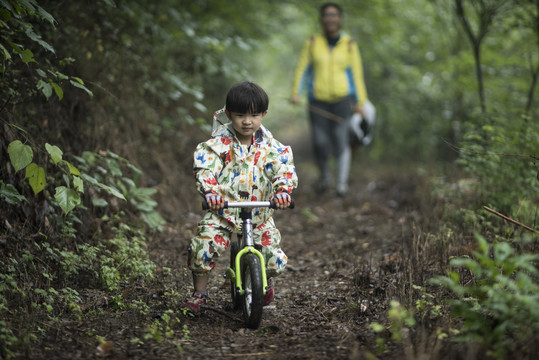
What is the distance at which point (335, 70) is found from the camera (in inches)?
333

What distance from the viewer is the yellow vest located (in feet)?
27.8

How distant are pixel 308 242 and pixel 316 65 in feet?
11.8

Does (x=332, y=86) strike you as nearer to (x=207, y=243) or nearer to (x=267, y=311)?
(x=267, y=311)

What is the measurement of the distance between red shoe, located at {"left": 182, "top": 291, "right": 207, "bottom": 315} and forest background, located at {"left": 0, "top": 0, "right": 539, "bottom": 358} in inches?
23.7

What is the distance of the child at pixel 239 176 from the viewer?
354 cm

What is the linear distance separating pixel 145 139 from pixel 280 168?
3.33 metres

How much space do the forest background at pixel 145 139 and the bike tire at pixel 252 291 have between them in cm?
97

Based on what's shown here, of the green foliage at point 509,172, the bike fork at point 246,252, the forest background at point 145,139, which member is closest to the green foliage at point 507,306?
the forest background at point 145,139

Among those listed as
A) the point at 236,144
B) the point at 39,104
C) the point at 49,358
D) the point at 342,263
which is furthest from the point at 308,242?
the point at 49,358

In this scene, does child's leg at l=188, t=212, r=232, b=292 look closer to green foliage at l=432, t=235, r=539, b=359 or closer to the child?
the child

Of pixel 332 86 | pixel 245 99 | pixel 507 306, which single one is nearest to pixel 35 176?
pixel 245 99

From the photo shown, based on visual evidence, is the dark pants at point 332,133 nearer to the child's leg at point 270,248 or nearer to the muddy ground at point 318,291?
the muddy ground at point 318,291

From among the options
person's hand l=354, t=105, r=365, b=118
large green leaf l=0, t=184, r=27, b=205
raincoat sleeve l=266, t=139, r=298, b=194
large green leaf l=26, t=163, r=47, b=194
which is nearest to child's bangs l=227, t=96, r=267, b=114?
raincoat sleeve l=266, t=139, r=298, b=194

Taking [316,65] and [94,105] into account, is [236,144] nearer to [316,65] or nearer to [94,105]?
[94,105]
